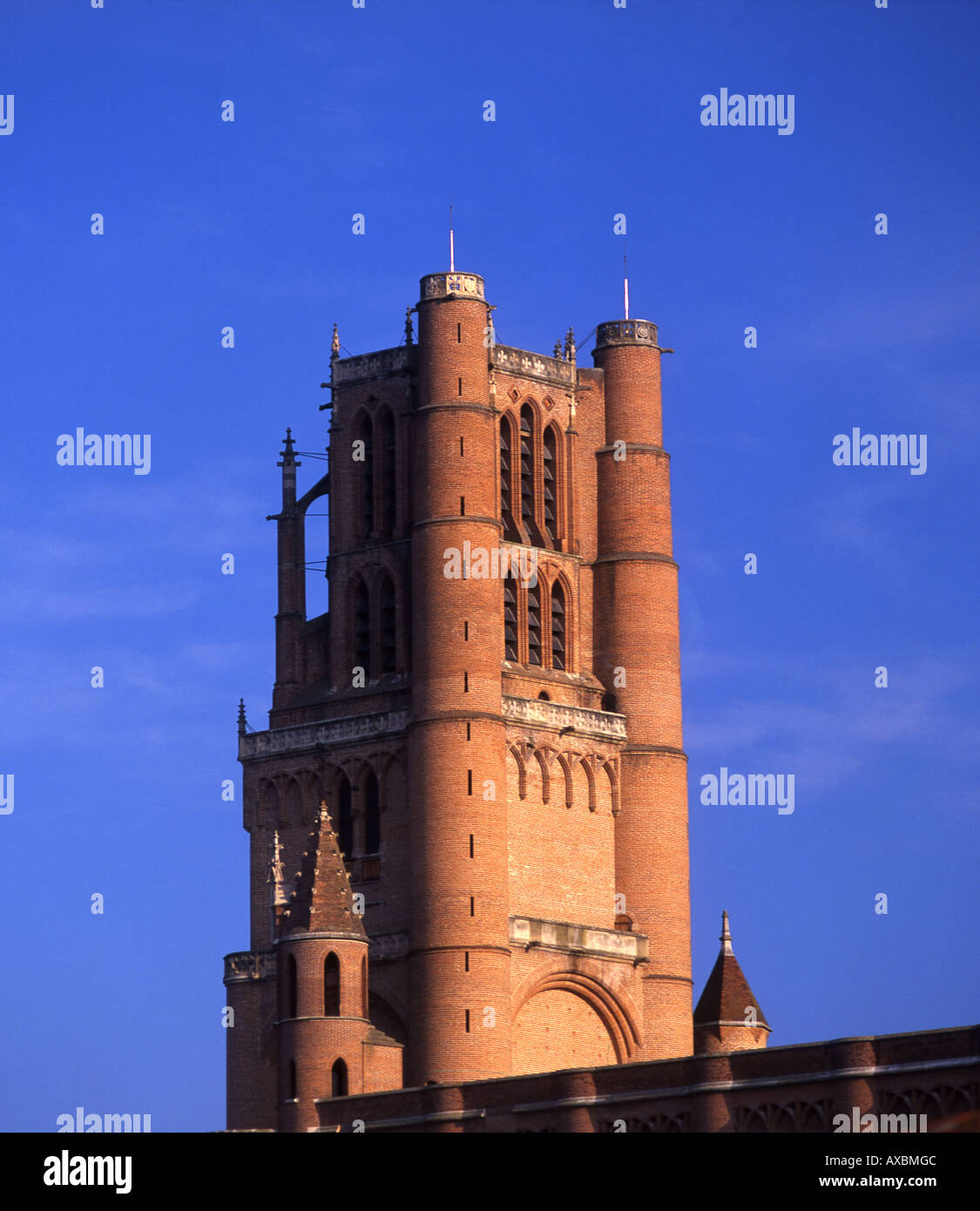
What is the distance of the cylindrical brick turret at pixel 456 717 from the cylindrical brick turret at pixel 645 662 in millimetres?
5636

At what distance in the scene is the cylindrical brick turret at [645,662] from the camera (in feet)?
277

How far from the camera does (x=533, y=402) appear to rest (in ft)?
282

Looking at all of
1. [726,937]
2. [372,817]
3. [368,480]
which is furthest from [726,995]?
[368,480]

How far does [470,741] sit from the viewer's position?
7981cm

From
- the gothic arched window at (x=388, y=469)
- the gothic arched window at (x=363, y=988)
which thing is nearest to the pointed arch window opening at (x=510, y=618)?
the gothic arched window at (x=388, y=469)

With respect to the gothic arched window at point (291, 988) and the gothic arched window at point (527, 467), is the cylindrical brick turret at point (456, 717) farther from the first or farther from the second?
the gothic arched window at point (291, 988)

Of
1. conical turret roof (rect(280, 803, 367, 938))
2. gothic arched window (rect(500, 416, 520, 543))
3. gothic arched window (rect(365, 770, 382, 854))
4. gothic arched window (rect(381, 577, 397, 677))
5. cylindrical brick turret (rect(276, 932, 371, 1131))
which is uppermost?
gothic arched window (rect(500, 416, 520, 543))

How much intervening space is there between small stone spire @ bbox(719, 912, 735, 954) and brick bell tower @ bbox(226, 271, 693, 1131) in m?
6.47

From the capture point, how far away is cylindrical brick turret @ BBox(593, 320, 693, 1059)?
277 feet

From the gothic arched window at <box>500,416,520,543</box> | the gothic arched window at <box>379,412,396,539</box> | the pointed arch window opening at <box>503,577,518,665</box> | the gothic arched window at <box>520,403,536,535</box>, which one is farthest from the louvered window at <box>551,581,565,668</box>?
the gothic arched window at <box>379,412,396,539</box>

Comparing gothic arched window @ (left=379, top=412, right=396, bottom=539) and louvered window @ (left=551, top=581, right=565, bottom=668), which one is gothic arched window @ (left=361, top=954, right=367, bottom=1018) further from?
gothic arched window @ (left=379, top=412, right=396, bottom=539)

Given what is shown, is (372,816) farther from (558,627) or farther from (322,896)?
(558,627)
